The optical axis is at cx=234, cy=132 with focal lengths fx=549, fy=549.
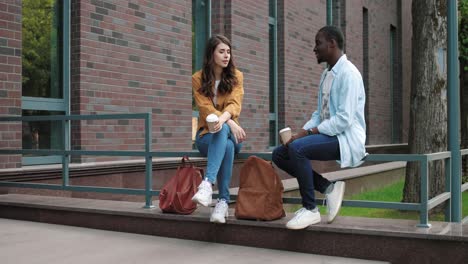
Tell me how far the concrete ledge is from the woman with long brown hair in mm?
282

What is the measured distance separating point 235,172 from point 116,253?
517 centimetres

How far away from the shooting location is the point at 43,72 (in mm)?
6484

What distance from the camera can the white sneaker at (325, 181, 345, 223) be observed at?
4.03 metres

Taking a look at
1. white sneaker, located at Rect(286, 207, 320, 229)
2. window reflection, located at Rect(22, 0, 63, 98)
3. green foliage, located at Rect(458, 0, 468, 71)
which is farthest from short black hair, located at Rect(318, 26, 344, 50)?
green foliage, located at Rect(458, 0, 468, 71)

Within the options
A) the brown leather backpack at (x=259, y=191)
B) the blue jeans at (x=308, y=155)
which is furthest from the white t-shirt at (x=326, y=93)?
the brown leather backpack at (x=259, y=191)

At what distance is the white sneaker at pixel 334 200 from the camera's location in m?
4.03

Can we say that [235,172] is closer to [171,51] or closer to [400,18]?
[171,51]

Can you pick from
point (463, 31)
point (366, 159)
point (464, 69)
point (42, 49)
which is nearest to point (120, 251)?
point (366, 159)

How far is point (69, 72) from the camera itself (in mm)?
6547

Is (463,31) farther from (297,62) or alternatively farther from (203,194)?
(203,194)

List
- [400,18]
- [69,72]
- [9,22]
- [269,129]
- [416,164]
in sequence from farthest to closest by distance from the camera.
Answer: [400,18] < [269,129] < [416,164] < [69,72] < [9,22]

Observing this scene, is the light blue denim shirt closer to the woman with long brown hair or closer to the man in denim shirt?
the man in denim shirt

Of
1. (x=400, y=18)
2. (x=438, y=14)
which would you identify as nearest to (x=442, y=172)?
(x=438, y=14)

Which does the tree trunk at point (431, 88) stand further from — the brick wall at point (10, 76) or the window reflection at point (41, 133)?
the brick wall at point (10, 76)
